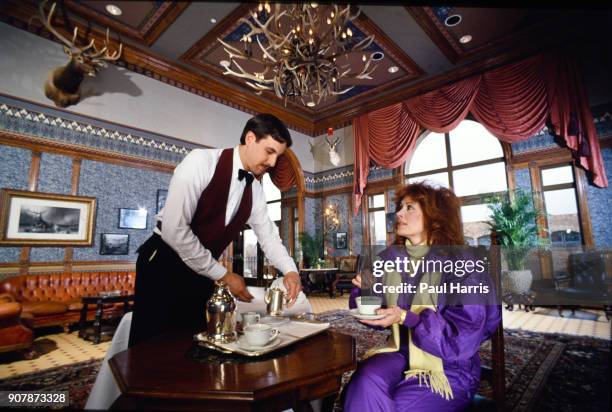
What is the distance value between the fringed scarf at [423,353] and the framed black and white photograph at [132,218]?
5.46 meters

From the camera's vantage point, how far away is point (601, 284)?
13.9 feet

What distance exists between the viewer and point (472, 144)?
712 centimetres

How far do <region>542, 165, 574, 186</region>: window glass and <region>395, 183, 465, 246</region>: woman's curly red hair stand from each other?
5864mm

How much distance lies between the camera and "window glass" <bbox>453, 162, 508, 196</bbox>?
6621mm

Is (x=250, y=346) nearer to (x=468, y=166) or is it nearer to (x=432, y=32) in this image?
(x=432, y=32)

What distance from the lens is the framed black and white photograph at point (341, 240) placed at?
28.1 feet

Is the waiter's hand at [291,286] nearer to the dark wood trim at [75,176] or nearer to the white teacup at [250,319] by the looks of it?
the white teacup at [250,319]

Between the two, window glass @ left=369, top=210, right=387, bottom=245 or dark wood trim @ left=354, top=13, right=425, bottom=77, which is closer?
dark wood trim @ left=354, top=13, right=425, bottom=77

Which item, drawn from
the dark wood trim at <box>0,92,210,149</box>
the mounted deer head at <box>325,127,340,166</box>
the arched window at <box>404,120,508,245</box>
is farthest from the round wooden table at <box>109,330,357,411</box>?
the mounted deer head at <box>325,127,340,166</box>

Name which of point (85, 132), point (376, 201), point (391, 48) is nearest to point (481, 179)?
point (376, 201)

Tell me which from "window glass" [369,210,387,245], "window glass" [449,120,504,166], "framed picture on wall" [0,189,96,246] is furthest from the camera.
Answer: "window glass" [369,210,387,245]

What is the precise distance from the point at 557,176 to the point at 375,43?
426 cm

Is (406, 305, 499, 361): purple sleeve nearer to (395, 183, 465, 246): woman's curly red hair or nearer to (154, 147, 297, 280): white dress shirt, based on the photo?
(395, 183, 465, 246): woman's curly red hair

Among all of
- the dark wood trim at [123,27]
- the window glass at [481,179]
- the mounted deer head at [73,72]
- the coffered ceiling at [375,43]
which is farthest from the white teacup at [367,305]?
the window glass at [481,179]
